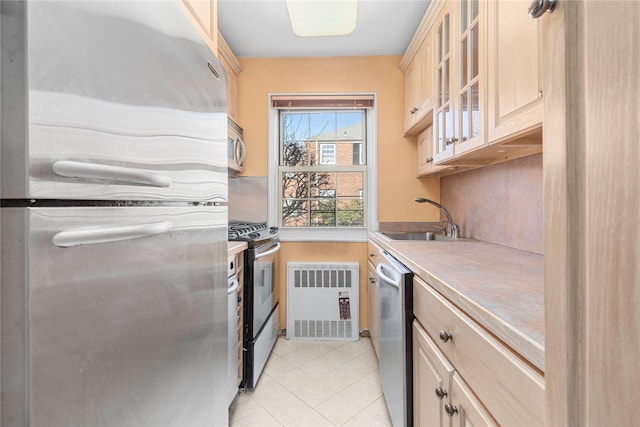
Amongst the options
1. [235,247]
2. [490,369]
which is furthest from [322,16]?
[490,369]

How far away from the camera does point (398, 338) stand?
126cm

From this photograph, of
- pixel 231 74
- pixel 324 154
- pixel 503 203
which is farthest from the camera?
pixel 324 154

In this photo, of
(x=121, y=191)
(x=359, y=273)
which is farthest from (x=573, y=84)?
(x=359, y=273)

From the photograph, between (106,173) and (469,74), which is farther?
(469,74)

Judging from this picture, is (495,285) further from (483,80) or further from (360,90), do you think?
(360,90)

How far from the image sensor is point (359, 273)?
103 inches

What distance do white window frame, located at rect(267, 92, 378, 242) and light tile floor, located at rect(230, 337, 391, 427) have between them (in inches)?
36.4

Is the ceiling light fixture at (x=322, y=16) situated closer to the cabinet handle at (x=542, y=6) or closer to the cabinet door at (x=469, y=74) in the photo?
the cabinet door at (x=469, y=74)

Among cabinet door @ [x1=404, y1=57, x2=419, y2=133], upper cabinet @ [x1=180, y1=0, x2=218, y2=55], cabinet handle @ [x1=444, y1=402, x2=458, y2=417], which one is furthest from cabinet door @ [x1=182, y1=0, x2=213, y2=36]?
cabinet door @ [x1=404, y1=57, x2=419, y2=133]

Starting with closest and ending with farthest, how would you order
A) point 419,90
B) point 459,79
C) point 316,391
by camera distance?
point 459,79
point 316,391
point 419,90

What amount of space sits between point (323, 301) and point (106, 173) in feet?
7.24

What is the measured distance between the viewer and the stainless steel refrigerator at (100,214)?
0.41 m

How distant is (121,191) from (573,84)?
72cm

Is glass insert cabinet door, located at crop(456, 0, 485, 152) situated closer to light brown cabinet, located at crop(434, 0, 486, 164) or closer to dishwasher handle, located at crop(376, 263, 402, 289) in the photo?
light brown cabinet, located at crop(434, 0, 486, 164)
